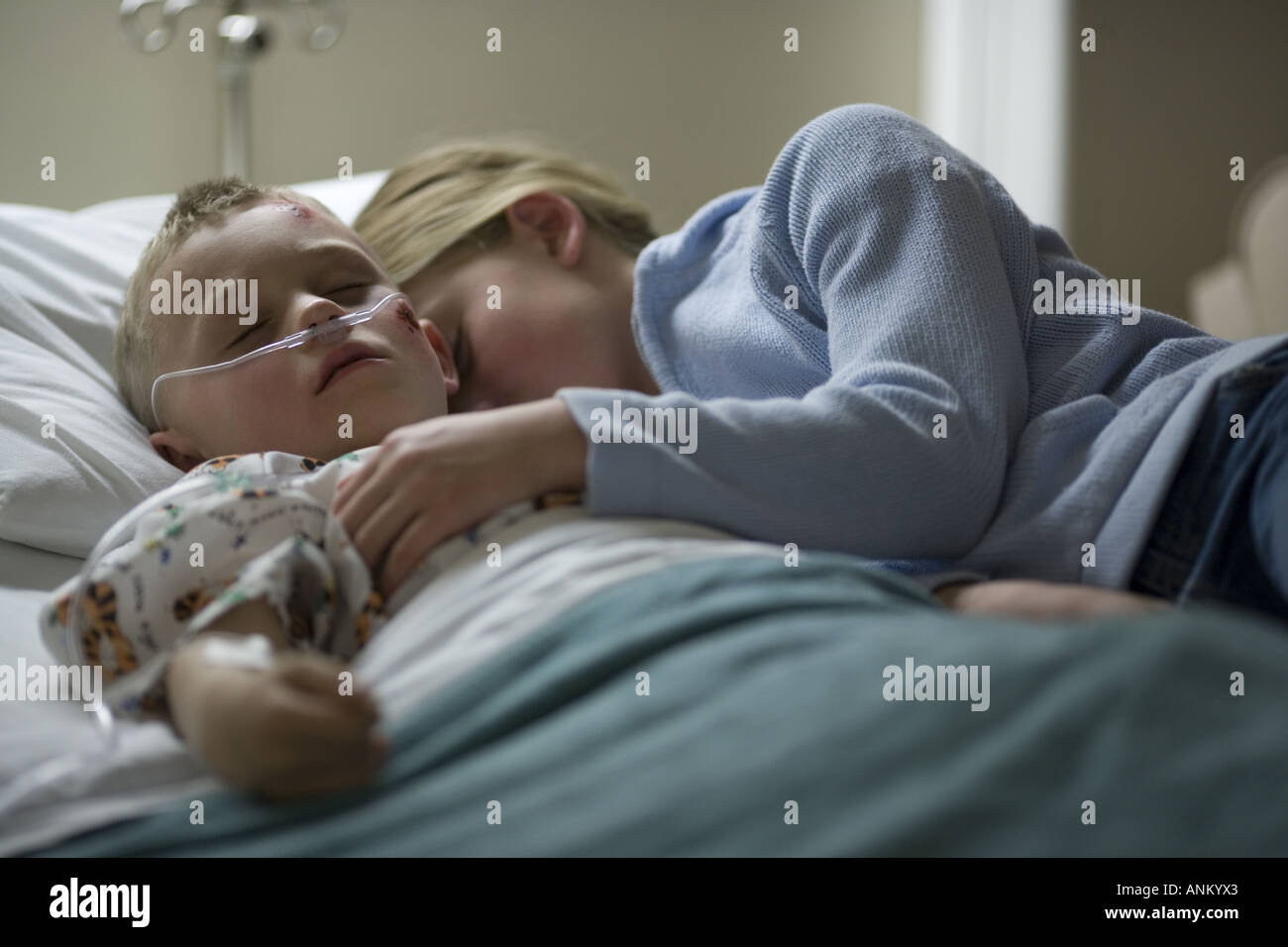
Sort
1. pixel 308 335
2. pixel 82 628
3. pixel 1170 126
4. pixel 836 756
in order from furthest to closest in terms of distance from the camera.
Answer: pixel 1170 126 < pixel 308 335 < pixel 82 628 < pixel 836 756

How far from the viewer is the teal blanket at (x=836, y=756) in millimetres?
466

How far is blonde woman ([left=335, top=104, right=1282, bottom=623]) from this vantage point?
0.80 m

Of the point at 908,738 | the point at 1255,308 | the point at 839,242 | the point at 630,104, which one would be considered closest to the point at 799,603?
the point at 908,738

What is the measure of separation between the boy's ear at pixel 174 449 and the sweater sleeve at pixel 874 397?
1.56 ft

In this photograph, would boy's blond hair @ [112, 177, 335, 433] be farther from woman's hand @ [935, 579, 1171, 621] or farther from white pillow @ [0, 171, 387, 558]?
woman's hand @ [935, 579, 1171, 621]

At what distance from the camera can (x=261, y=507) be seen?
780 millimetres

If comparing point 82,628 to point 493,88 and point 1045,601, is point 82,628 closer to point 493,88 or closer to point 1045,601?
point 1045,601

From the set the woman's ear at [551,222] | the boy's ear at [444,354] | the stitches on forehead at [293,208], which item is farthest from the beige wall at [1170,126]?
the stitches on forehead at [293,208]

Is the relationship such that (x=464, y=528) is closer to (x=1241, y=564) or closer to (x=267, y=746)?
(x=267, y=746)

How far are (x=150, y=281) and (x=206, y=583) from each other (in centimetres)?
45

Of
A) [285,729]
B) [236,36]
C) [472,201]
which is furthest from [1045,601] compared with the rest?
[236,36]

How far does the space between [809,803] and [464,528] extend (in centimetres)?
37

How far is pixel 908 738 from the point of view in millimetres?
507

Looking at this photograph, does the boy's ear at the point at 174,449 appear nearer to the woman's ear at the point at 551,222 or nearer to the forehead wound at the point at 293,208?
the forehead wound at the point at 293,208
